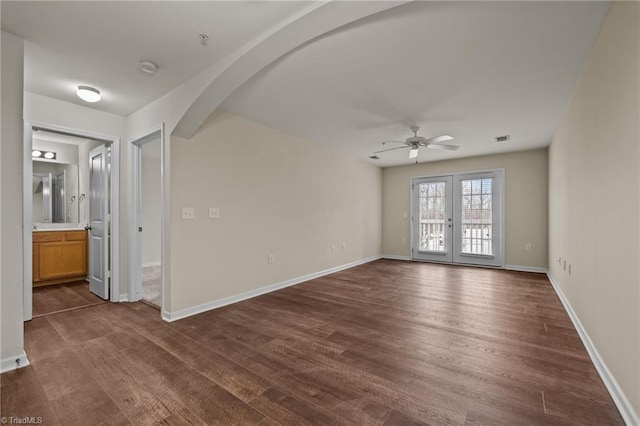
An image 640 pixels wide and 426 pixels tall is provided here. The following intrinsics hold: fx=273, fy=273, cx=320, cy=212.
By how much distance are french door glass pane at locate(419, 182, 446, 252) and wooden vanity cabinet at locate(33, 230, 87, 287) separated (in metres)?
6.88

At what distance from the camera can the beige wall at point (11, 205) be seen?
197 centimetres

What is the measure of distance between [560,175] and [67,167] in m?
8.01

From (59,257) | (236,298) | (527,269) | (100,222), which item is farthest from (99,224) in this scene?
(527,269)

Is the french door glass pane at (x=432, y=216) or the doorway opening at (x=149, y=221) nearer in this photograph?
the doorway opening at (x=149, y=221)

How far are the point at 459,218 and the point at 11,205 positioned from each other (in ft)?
22.8

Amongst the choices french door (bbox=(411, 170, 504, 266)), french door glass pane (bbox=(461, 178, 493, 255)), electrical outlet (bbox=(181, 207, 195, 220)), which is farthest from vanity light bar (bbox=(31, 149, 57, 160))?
french door glass pane (bbox=(461, 178, 493, 255))

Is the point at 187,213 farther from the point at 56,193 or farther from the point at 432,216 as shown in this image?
the point at 432,216

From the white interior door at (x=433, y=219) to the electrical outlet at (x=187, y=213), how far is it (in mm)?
5374

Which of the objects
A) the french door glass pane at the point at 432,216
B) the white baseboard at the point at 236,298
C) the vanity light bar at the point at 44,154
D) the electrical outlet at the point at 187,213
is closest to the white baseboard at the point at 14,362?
the white baseboard at the point at 236,298

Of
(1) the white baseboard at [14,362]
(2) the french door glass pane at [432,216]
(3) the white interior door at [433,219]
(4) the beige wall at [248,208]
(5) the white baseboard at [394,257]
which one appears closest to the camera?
(1) the white baseboard at [14,362]

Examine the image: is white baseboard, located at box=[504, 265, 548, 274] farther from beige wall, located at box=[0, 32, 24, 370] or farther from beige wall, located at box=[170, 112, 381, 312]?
beige wall, located at box=[0, 32, 24, 370]

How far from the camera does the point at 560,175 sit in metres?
3.71

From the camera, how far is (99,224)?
149 inches

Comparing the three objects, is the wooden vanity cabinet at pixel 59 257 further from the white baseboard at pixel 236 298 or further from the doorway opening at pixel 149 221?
the white baseboard at pixel 236 298
